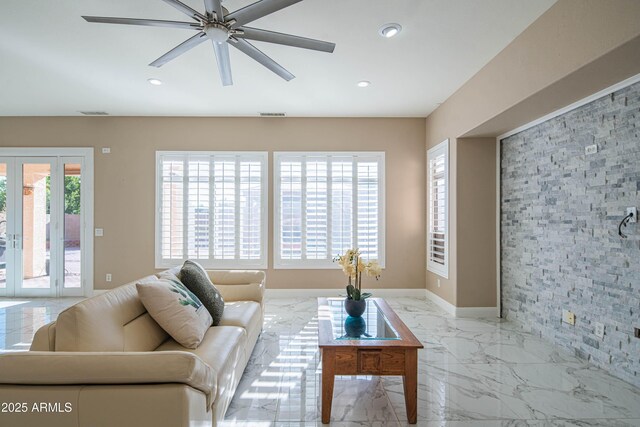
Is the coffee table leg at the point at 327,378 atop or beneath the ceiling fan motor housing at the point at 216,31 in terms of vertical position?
beneath

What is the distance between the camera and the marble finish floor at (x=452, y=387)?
2.08 meters

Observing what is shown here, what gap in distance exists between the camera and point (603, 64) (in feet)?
6.98

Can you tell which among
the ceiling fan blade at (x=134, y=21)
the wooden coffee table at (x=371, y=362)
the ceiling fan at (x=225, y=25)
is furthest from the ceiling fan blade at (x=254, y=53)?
the wooden coffee table at (x=371, y=362)

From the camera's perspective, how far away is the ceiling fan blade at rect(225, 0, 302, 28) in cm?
187

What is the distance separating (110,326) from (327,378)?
4.19 ft

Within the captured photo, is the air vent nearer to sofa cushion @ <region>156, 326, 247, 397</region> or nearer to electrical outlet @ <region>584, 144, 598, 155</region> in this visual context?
sofa cushion @ <region>156, 326, 247, 397</region>

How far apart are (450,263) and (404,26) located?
9.69 ft

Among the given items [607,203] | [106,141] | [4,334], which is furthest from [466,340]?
[106,141]

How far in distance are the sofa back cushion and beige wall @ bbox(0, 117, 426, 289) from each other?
3.08 metres

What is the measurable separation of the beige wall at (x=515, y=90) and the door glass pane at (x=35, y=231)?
6.06m

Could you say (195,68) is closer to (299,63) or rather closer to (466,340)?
Result: (299,63)

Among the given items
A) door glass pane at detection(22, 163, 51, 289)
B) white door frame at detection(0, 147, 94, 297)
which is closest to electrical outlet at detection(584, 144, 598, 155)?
white door frame at detection(0, 147, 94, 297)

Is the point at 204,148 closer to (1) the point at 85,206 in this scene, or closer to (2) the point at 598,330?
(1) the point at 85,206

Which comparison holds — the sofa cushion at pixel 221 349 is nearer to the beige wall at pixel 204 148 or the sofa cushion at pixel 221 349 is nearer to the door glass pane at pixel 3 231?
the beige wall at pixel 204 148
